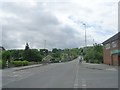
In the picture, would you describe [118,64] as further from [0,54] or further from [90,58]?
[90,58]

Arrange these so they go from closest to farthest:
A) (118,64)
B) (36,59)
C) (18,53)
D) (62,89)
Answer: (62,89), (118,64), (36,59), (18,53)

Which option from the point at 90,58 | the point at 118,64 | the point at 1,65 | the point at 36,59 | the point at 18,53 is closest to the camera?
the point at 1,65

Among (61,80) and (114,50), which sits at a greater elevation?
(114,50)

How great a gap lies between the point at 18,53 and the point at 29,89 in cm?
14692

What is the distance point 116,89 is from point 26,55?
10235cm

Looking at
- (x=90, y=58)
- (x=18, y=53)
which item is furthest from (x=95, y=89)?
(x=18, y=53)

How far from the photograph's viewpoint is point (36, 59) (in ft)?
393

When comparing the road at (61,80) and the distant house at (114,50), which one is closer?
the road at (61,80)

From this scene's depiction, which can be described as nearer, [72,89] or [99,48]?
[72,89]

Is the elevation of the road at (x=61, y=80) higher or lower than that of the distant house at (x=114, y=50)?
lower

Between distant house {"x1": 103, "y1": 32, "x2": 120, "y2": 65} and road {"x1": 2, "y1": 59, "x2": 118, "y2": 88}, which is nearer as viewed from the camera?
road {"x1": 2, "y1": 59, "x2": 118, "y2": 88}

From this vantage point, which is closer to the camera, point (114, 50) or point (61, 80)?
point (61, 80)

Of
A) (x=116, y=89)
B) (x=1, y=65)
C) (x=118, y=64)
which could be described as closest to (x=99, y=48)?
(x=118, y=64)

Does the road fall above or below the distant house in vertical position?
below
